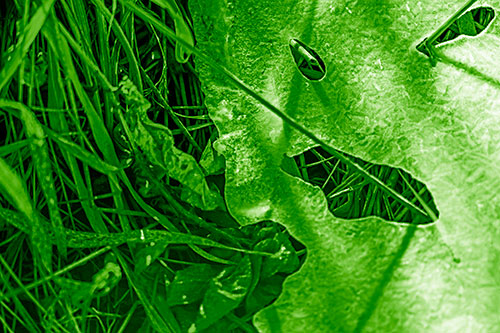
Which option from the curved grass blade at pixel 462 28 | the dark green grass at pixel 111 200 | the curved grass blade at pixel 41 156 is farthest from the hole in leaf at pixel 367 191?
the curved grass blade at pixel 41 156

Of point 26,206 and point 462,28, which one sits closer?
point 26,206

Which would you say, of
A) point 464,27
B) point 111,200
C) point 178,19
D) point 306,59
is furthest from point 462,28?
point 111,200

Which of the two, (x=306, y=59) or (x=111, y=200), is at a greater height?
(x=306, y=59)

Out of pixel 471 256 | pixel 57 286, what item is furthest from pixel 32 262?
pixel 471 256

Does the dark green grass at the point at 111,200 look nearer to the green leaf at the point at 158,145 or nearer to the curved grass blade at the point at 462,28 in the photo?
the green leaf at the point at 158,145

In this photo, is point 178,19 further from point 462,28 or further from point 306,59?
point 462,28

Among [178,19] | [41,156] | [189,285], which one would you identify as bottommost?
[189,285]
